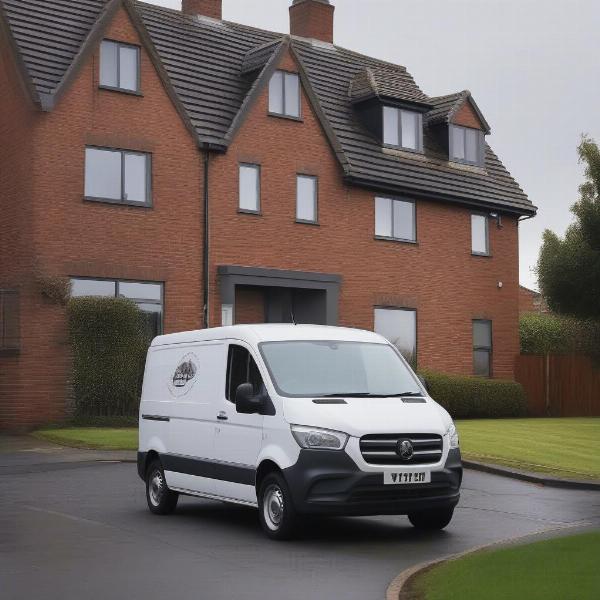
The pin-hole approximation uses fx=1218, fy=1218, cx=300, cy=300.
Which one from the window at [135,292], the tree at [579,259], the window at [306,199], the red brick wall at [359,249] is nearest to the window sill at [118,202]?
the window at [135,292]

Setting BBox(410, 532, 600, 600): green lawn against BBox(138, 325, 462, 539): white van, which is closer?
BBox(410, 532, 600, 600): green lawn

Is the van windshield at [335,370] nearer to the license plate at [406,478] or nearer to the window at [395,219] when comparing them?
the license plate at [406,478]

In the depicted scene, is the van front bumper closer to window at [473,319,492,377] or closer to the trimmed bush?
the trimmed bush

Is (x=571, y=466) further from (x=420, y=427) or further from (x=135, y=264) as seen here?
(x=135, y=264)

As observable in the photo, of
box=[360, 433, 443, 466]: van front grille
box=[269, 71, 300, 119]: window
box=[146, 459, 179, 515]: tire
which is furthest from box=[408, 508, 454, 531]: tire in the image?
box=[269, 71, 300, 119]: window

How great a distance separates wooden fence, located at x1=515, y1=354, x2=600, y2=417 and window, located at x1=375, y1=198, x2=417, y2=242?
6.15m

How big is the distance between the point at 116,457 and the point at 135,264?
9.02 meters

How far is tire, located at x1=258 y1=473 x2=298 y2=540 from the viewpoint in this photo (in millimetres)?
11652

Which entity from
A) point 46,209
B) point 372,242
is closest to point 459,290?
point 372,242

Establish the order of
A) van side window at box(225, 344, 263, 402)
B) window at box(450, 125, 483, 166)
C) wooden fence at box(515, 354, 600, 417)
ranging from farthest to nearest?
wooden fence at box(515, 354, 600, 417)
window at box(450, 125, 483, 166)
van side window at box(225, 344, 263, 402)

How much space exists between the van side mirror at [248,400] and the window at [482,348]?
2552 centimetres

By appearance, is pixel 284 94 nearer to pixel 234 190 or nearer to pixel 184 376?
pixel 234 190

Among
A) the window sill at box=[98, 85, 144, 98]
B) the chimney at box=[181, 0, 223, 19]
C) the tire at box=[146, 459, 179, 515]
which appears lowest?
the tire at box=[146, 459, 179, 515]

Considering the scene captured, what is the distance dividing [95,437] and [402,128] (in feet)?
52.5
